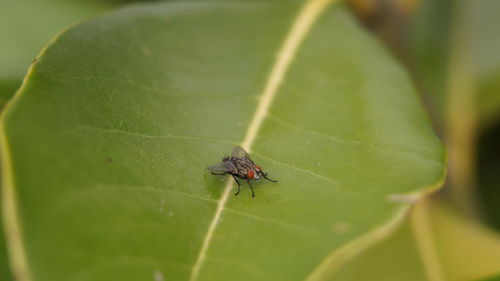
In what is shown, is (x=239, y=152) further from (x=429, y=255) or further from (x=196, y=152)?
(x=429, y=255)

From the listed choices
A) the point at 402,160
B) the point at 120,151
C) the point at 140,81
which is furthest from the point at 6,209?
the point at 402,160

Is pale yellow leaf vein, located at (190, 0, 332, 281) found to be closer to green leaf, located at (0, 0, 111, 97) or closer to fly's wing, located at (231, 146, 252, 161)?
fly's wing, located at (231, 146, 252, 161)

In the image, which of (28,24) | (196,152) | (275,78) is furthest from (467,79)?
(28,24)

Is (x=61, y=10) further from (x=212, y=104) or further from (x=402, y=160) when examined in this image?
(x=402, y=160)

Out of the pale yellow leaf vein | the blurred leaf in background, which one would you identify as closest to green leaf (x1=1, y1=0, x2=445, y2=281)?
the pale yellow leaf vein

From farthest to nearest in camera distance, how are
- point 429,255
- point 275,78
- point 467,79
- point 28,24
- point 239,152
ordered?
point 467,79, point 28,24, point 429,255, point 275,78, point 239,152

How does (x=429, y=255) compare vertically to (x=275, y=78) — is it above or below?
below
